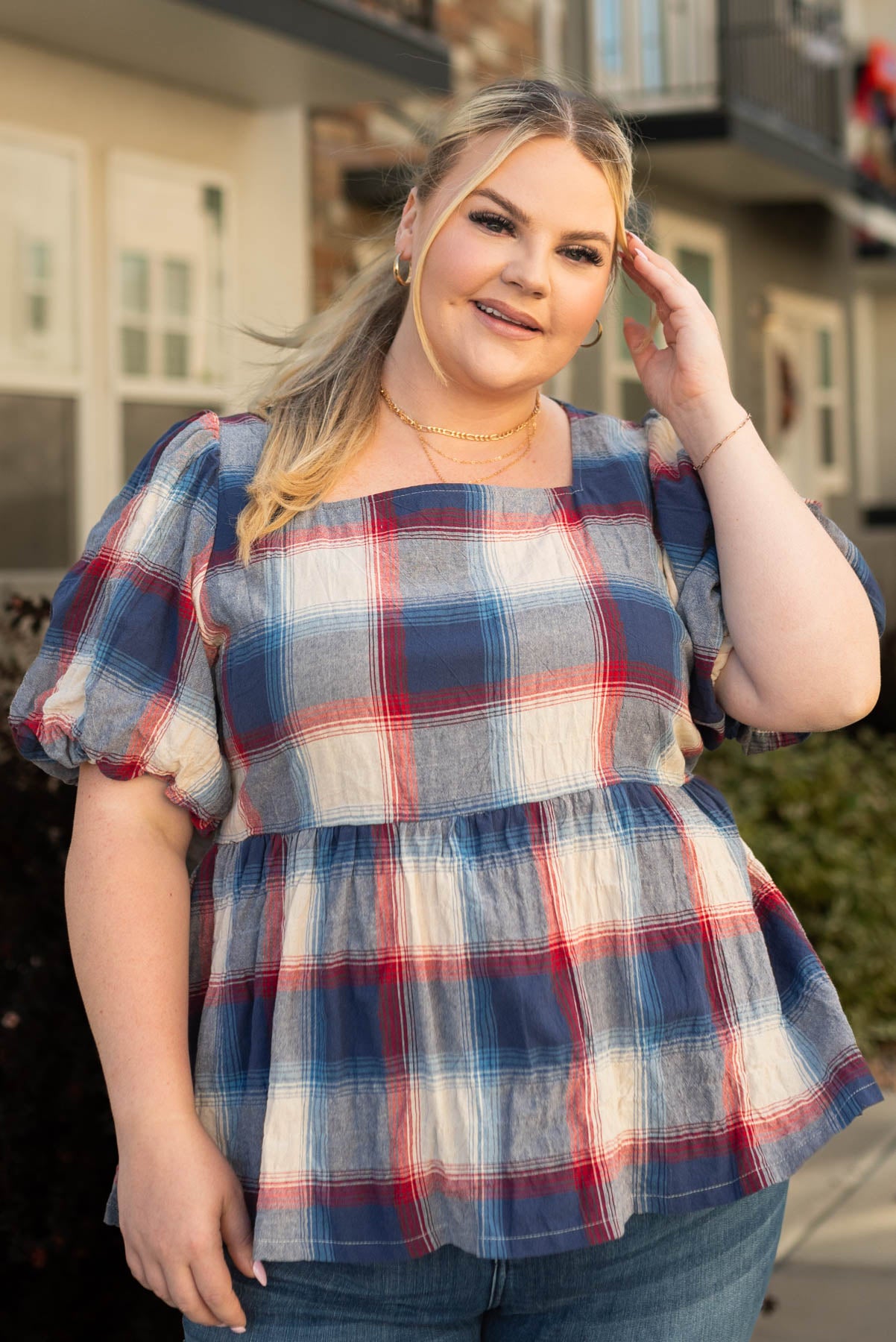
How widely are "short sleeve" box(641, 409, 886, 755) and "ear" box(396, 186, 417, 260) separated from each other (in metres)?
0.37

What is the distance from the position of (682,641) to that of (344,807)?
0.43 meters

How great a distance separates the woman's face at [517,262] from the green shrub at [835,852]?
3.79 meters

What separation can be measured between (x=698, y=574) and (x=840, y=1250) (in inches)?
103

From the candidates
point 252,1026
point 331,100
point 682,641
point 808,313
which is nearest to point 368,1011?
point 252,1026

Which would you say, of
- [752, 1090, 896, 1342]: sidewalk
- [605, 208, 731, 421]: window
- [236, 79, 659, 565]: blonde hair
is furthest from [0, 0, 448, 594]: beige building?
[236, 79, 659, 565]: blonde hair

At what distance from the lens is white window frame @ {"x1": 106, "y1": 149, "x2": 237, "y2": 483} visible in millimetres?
7160

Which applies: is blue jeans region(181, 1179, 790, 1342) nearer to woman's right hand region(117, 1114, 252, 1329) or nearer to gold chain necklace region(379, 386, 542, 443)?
woman's right hand region(117, 1114, 252, 1329)

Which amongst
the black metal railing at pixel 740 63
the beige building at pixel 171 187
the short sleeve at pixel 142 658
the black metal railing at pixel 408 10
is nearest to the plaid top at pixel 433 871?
the short sleeve at pixel 142 658

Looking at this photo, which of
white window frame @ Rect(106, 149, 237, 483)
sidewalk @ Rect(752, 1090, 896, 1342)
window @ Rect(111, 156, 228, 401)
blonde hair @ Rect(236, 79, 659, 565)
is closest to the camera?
blonde hair @ Rect(236, 79, 659, 565)

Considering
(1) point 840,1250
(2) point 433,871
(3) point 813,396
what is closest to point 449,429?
(2) point 433,871

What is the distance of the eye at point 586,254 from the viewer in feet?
5.79

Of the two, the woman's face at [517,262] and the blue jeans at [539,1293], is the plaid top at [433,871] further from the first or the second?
the woman's face at [517,262]

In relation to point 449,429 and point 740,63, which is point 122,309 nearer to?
point 449,429

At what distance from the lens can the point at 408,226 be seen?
186 centimetres
